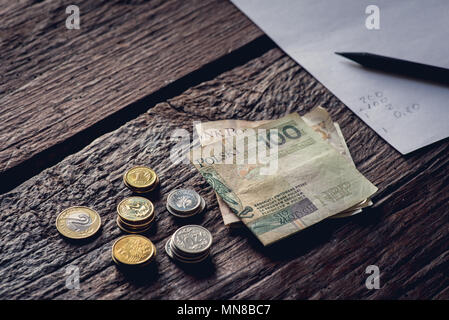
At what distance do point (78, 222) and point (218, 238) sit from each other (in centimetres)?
28

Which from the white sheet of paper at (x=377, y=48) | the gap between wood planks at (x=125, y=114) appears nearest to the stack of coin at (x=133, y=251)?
the gap between wood planks at (x=125, y=114)

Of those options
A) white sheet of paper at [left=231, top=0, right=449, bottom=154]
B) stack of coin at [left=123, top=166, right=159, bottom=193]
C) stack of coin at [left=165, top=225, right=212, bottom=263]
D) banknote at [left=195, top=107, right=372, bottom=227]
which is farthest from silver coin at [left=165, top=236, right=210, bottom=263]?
white sheet of paper at [left=231, top=0, right=449, bottom=154]

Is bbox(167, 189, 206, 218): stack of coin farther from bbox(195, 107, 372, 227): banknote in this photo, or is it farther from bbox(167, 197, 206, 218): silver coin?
bbox(195, 107, 372, 227): banknote

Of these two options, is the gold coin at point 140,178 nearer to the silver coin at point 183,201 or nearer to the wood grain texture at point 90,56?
the silver coin at point 183,201

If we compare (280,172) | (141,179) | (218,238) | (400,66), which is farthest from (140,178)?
(400,66)

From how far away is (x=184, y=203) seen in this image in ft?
3.01

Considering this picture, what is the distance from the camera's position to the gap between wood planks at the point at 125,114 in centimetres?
97

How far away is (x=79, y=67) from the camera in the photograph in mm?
1188

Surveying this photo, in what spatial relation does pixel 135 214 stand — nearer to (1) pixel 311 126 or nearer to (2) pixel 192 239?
(2) pixel 192 239

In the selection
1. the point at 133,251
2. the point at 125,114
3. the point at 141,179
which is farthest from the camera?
the point at 125,114
